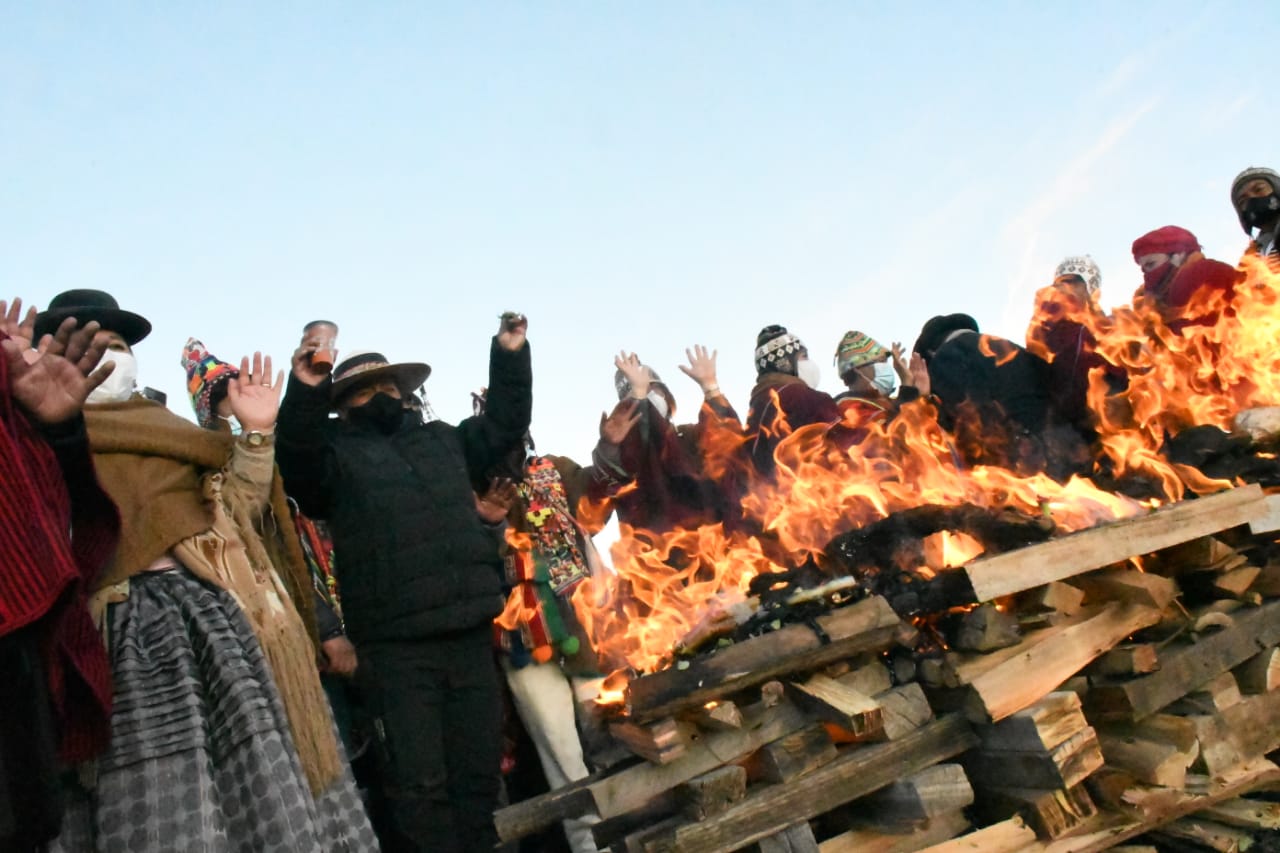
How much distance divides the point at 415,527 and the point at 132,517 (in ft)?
4.65

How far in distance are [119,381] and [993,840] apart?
366 centimetres

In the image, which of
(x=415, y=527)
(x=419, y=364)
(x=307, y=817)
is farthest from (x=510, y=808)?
(x=419, y=364)

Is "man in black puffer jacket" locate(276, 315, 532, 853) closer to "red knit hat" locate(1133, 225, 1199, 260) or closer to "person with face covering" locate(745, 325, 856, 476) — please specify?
"person with face covering" locate(745, 325, 856, 476)

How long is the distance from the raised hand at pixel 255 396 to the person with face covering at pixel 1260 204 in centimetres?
669

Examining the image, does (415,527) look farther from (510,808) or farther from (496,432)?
(510,808)

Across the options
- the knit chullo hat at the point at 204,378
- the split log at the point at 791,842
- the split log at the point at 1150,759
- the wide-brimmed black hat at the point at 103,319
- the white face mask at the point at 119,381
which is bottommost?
the split log at the point at 1150,759

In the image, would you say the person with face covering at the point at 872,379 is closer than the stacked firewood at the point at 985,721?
No

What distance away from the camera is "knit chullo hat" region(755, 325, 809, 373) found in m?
6.83

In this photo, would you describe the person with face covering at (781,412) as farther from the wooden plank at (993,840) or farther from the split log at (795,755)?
the wooden plank at (993,840)

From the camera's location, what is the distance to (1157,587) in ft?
13.4

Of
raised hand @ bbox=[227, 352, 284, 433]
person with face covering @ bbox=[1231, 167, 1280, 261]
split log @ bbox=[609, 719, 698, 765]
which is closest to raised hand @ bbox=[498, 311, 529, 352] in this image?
raised hand @ bbox=[227, 352, 284, 433]

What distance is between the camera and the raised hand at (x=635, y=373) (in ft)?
20.5

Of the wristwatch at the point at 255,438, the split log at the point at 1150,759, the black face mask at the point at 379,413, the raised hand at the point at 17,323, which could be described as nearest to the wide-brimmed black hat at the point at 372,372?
the black face mask at the point at 379,413

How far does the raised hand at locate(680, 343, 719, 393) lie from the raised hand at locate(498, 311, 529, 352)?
232cm
